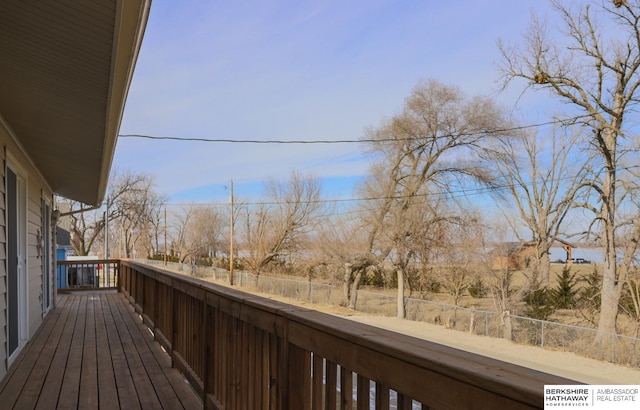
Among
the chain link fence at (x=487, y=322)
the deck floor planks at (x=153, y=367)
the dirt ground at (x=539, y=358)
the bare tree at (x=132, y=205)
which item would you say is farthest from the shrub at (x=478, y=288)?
the bare tree at (x=132, y=205)

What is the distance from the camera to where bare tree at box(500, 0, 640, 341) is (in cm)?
1359

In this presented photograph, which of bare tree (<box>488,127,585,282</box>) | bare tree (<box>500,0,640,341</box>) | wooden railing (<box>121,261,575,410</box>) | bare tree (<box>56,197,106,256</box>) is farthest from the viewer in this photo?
bare tree (<box>56,197,106,256</box>)

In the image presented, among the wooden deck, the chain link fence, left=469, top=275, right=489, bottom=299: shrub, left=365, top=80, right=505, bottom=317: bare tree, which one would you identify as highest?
left=365, top=80, right=505, bottom=317: bare tree

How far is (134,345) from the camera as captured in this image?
16.6 ft

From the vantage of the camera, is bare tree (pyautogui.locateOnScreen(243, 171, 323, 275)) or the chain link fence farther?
bare tree (pyautogui.locateOnScreen(243, 171, 323, 275))

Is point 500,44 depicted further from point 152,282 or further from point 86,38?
point 86,38

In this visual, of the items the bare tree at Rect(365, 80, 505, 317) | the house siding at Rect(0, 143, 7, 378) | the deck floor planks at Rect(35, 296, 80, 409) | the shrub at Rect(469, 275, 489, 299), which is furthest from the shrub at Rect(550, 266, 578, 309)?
the house siding at Rect(0, 143, 7, 378)

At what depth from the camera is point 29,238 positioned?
5.73m

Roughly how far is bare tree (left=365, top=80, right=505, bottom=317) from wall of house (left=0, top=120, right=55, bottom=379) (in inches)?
564

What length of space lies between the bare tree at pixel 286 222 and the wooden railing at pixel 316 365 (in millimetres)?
24902

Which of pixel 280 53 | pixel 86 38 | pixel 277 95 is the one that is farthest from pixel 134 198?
pixel 86 38

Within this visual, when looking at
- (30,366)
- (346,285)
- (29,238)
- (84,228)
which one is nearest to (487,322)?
(346,285)

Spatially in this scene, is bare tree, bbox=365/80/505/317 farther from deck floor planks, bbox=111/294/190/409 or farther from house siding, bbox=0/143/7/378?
house siding, bbox=0/143/7/378

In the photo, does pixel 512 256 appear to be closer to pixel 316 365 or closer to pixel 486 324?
pixel 486 324
